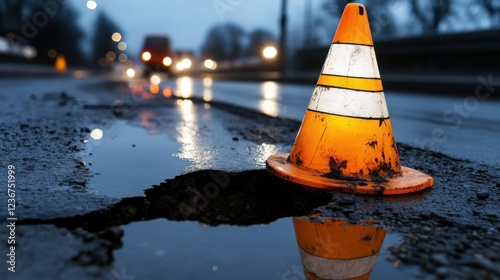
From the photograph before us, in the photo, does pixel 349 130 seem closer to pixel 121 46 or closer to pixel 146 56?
pixel 146 56

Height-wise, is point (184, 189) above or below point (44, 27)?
below

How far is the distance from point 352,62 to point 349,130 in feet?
1.57

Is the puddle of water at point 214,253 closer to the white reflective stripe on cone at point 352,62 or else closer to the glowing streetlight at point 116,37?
the white reflective stripe on cone at point 352,62

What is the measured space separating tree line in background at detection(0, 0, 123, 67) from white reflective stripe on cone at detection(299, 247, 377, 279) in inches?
2411

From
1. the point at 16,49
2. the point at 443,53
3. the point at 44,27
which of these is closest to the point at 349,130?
the point at 443,53

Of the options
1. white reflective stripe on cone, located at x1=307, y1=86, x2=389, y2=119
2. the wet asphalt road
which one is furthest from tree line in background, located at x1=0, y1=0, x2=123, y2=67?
white reflective stripe on cone, located at x1=307, y1=86, x2=389, y2=119

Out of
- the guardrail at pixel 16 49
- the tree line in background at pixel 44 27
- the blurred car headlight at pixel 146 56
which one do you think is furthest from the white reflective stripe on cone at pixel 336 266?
the tree line in background at pixel 44 27

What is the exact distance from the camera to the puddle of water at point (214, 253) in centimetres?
165

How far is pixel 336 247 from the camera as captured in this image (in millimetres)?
1948

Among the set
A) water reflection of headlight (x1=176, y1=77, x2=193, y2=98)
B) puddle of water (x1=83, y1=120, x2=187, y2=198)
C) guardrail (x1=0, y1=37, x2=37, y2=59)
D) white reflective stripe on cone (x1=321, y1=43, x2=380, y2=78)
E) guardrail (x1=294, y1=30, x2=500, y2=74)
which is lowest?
guardrail (x1=0, y1=37, x2=37, y2=59)

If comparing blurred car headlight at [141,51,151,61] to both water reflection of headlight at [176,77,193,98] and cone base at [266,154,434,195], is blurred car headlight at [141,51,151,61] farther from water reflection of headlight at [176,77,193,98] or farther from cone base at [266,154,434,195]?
cone base at [266,154,434,195]

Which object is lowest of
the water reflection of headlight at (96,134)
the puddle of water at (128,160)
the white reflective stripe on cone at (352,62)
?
the water reflection of headlight at (96,134)

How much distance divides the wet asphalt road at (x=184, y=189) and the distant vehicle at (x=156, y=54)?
1559cm

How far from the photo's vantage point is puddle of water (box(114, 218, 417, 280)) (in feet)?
5.42
